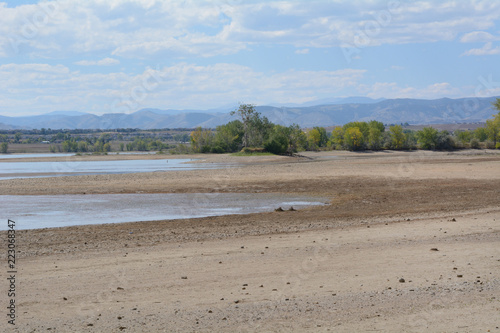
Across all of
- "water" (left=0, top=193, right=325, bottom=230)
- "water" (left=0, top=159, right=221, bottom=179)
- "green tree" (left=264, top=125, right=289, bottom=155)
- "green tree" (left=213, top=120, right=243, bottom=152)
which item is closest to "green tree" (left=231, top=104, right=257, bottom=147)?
"green tree" (left=213, top=120, right=243, bottom=152)

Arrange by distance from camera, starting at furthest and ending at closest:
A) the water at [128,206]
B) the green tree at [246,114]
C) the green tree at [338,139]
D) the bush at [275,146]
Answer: the green tree at [338,139]
the green tree at [246,114]
the bush at [275,146]
the water at [128,206]

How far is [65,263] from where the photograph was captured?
12445mm

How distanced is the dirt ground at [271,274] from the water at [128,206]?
2.23 meters

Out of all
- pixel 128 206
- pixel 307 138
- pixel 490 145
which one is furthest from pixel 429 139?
pixel 128 206

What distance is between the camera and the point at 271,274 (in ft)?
36.4

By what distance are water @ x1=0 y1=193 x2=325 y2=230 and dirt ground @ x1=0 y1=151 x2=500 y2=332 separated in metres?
2.23

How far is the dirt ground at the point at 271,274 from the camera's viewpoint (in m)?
8.48

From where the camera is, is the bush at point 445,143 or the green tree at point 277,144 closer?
the green tree at point 277,144

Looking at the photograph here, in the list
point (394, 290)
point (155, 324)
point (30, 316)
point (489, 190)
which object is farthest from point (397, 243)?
point (489, 190)

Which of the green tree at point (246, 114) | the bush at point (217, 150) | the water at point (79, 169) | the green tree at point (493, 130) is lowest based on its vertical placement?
the water at point (79, 169)

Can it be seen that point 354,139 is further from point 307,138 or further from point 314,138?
point 314,138

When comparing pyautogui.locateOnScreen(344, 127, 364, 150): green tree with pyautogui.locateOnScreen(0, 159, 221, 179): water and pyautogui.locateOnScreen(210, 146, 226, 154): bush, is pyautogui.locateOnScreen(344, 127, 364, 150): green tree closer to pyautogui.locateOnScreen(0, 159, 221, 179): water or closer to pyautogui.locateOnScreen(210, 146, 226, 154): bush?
pyautogui.locateOnScreen(210, 146, 226, 154): bush

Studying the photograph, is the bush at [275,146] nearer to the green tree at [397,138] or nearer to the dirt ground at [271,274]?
the green tree at [397,138]

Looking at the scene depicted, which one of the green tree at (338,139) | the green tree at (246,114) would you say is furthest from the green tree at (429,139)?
the green tree at (246,114)
